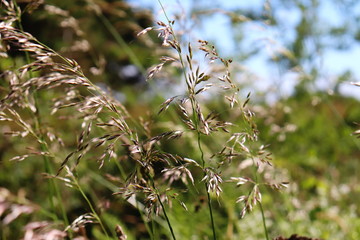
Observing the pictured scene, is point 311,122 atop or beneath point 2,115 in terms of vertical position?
beneath

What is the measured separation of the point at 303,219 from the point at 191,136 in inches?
30.9

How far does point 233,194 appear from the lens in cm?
292

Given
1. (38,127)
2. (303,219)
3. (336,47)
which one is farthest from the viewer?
(336,47)

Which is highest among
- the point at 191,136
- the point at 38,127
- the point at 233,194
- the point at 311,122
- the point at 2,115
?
the point at 2,115

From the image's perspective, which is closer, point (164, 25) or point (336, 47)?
point (164, 25)

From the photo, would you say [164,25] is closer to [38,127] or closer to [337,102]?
[38,127]

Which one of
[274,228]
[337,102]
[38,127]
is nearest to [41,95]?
[38,127]

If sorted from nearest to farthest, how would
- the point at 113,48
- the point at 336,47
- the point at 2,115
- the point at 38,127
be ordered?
the point at 2,115
the point at 38,127
the point at 336,47
the point at 113,48

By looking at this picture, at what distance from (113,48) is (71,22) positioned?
10.4 meters

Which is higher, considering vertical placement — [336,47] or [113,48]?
[336,47]

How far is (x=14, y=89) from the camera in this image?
1025 mm

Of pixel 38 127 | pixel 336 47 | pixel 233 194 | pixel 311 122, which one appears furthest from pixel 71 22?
pixel 336 47

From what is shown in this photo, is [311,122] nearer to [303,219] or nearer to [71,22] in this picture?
[303,219]

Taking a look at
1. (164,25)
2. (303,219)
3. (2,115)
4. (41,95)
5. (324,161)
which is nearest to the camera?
(164,25)
